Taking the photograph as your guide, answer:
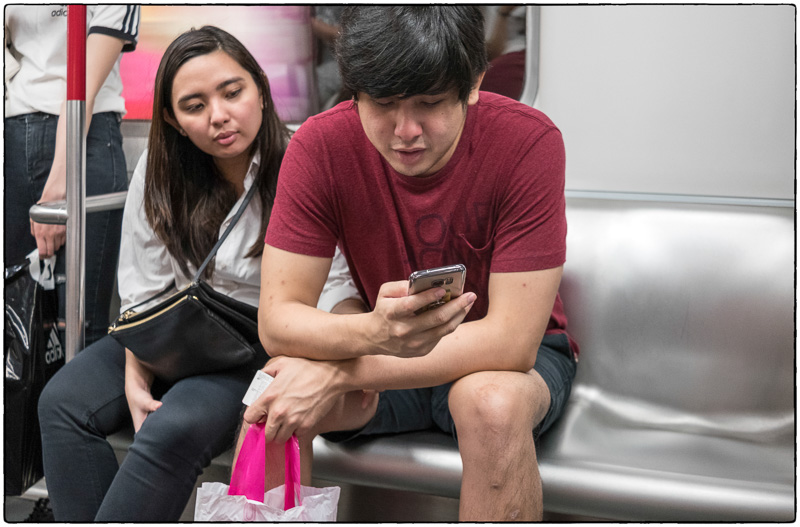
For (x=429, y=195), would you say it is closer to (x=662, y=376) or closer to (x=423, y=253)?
(x=423, y=253)

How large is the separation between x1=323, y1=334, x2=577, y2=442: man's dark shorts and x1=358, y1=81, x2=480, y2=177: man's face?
0.50 metres

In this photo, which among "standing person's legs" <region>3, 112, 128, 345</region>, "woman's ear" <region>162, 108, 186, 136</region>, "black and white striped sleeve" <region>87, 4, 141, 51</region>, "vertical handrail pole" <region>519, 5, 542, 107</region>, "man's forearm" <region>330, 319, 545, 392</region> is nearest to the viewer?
"man's forearm" <region>330, 319, 545, 392</region>

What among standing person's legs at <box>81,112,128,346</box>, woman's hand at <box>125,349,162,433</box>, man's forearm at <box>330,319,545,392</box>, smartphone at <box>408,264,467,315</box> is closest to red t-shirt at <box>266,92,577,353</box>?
man's forearm at <box>330,319,545,392</box>

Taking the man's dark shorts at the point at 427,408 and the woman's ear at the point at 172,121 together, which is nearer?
the man's dark shorts at the point at 427,408

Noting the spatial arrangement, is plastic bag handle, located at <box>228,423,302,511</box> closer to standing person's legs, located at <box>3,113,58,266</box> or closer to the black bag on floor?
the black bag on floor

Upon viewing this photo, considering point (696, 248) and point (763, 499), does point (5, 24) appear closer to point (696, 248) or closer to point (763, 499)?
point (696, 248)

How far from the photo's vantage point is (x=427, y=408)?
5.26ft

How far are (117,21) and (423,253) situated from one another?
0.99 m

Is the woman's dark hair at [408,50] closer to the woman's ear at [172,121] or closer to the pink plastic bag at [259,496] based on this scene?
the woman's ear at [172,121]

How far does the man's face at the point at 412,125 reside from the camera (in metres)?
1.27

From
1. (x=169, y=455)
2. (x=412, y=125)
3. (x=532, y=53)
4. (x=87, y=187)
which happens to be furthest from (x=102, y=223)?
(x=532, y=53)

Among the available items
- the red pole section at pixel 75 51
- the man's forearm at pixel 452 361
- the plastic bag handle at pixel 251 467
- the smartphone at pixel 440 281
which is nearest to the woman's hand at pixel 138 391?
the plastic bag handle at pixel 251 467

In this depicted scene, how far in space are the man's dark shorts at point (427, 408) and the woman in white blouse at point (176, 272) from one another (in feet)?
0.85

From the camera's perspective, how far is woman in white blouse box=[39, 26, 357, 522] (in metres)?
1.46
